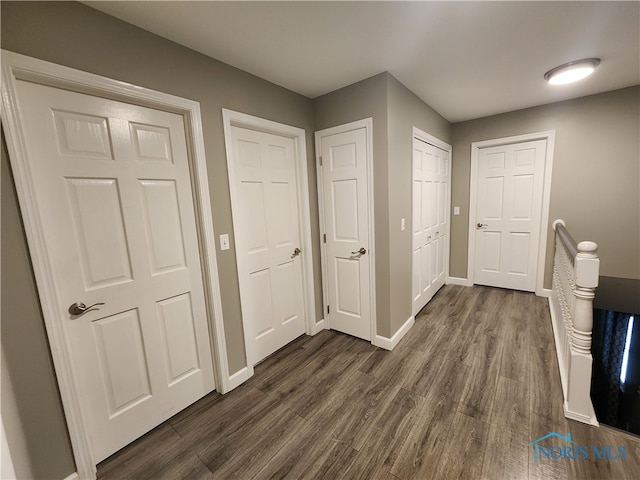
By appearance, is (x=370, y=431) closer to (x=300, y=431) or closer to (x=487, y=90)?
(x=300, y=431)

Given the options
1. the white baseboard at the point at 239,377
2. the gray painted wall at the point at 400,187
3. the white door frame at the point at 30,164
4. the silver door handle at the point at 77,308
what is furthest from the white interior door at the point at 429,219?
the silver door handle at the point at 77,308

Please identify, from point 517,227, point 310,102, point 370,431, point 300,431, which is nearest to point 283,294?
point 300,431

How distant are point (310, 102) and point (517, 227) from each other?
10.4 feet

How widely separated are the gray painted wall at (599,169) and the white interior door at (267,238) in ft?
10.2

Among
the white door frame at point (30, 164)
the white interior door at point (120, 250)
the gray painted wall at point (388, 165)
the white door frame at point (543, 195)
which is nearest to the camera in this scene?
the white door frame at point (30, 164)

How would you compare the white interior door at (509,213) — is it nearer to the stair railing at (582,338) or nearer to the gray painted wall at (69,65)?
the stair railing at (582,338)

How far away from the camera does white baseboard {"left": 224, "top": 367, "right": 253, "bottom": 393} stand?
1961mm

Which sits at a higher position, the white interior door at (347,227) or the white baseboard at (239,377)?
the white interior door at (347,227)

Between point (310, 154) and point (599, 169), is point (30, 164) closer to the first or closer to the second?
point (310, 154)

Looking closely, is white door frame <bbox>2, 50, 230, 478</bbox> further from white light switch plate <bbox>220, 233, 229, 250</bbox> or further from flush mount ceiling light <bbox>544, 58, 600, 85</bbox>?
flush mount ceiling light <bbox>544, 58, 600, 85</bbox>

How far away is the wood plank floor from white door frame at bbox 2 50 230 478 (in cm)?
42

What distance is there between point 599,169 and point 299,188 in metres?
3.38

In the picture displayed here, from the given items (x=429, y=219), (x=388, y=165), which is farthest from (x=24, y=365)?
(x=429, y=219)

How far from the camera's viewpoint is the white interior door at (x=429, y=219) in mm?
2854
